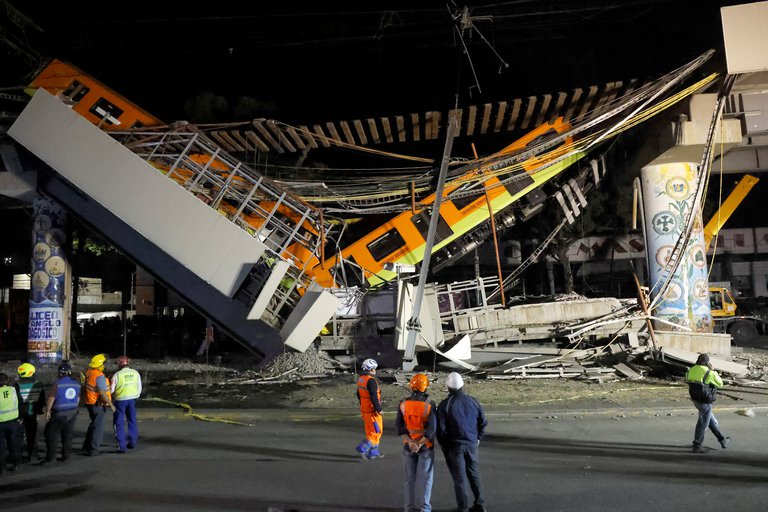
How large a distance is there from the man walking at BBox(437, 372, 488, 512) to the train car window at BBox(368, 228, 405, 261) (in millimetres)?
11705

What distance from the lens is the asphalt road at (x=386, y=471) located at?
19.1 feet

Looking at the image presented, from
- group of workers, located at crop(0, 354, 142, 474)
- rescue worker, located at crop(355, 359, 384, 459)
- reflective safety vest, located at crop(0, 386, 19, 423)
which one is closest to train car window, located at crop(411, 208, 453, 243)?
rescue worker, located at crop(355, 359, 384, 459)

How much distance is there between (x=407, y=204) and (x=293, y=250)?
3736 mm

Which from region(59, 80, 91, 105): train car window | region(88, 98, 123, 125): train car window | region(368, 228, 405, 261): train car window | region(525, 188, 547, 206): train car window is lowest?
region(368, 228, 405, 261): train car window

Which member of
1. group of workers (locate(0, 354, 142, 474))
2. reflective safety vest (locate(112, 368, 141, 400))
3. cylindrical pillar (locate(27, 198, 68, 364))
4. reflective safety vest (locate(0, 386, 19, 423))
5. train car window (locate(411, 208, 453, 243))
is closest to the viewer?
reflective safety vest (locate(0, 386, 19, 423))

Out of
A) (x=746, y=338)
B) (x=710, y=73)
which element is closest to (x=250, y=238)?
(x=710, y=73)

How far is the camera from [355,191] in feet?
49.9

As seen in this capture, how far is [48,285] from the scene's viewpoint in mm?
18016

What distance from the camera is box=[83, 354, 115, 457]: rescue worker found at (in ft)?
25.7

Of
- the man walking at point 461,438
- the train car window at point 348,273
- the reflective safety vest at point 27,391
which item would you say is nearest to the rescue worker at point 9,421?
the reflective safety vest at point 27,391

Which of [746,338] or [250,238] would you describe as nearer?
[250,238]

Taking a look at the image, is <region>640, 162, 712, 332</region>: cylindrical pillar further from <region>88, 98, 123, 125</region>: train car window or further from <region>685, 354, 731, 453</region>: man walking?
<region>88, 98, 123, 125</region>: train car window

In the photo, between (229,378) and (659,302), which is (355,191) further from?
(659,302)

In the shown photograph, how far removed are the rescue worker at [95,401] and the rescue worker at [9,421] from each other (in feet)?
2.85
